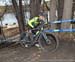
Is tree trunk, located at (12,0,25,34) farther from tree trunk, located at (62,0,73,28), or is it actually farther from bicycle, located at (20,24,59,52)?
bicycle, located at (20,24,59,52)

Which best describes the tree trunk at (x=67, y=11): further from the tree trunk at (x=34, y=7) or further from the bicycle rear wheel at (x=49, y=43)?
the bicycle rear wheel at (x=49, y=43)

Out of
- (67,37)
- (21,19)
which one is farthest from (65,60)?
(21,19)

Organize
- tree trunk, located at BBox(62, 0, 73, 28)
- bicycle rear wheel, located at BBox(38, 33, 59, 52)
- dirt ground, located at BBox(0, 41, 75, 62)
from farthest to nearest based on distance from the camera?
tree trunk, located at BBox(62, 0, 73, 28), bicycle rear wheel, located at BBox(38, 33, 59, 52), dirt ground, located at BBox(0, 41, 75, 62)

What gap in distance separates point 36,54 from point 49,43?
56cm

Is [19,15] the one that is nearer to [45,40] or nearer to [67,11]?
[67,11]

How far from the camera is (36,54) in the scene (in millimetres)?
7766

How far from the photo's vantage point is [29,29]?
8.31m

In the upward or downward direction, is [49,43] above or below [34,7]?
below

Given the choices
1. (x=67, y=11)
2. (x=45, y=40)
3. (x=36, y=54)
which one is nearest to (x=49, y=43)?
(x=45, y=40)

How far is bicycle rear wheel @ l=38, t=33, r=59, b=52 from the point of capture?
795 centimetres

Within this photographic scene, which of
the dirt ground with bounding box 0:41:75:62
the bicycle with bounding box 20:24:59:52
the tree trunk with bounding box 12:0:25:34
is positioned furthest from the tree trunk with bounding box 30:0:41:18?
the bicycle with bounding box 20:24:59:52

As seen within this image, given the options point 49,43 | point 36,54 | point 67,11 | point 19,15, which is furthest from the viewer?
point 19,15

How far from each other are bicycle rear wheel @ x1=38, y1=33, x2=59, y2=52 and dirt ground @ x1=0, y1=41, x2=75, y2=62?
159 mm

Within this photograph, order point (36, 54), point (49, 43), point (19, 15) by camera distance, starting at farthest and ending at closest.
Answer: point (19, 15) → point (49, 43) → point (36, 54)
